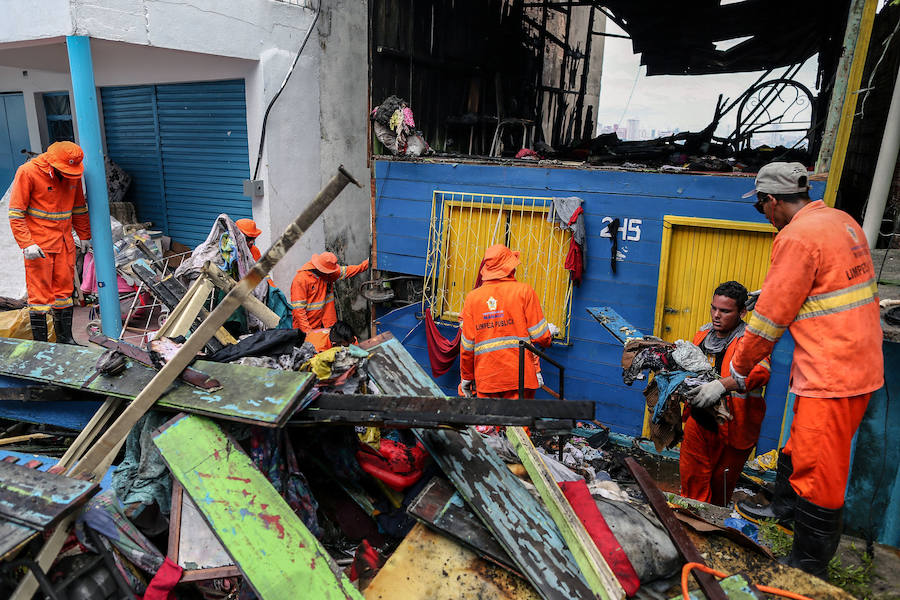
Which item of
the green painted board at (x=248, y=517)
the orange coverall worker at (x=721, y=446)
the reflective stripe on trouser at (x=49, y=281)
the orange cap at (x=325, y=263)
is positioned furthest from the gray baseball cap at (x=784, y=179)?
the reflective stripe on trouser at (x=49, y=281)

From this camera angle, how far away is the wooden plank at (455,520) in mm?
2512

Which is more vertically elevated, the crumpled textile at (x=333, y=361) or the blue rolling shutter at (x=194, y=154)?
the blue rolling shutter at (x=194, y=154)

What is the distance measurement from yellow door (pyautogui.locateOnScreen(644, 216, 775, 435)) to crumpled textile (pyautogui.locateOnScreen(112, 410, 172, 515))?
16.7 feet

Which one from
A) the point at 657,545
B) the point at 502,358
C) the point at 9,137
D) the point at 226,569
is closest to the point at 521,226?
the point at 502,358

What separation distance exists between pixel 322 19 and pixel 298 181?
233cm

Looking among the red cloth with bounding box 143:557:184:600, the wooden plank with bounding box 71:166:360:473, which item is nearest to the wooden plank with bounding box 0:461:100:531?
the wooden plank with bounding box 71:166:360:473

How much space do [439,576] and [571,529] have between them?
0.61 m

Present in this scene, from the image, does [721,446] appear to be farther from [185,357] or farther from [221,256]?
[221,256]

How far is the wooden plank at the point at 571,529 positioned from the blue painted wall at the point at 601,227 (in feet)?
12.6

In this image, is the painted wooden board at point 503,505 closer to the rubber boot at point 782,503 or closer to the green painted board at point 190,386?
the green painted board at point 190,386

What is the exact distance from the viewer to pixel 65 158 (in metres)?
5.55

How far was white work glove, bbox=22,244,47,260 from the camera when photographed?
5.69 meters

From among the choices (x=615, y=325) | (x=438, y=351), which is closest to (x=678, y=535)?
(x=615, y=325)

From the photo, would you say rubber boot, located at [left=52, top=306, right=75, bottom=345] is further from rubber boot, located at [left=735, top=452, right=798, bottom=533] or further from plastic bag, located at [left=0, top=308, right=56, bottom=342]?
rubber boot, located at [left=735, top=452, right=798, bottom=533]
